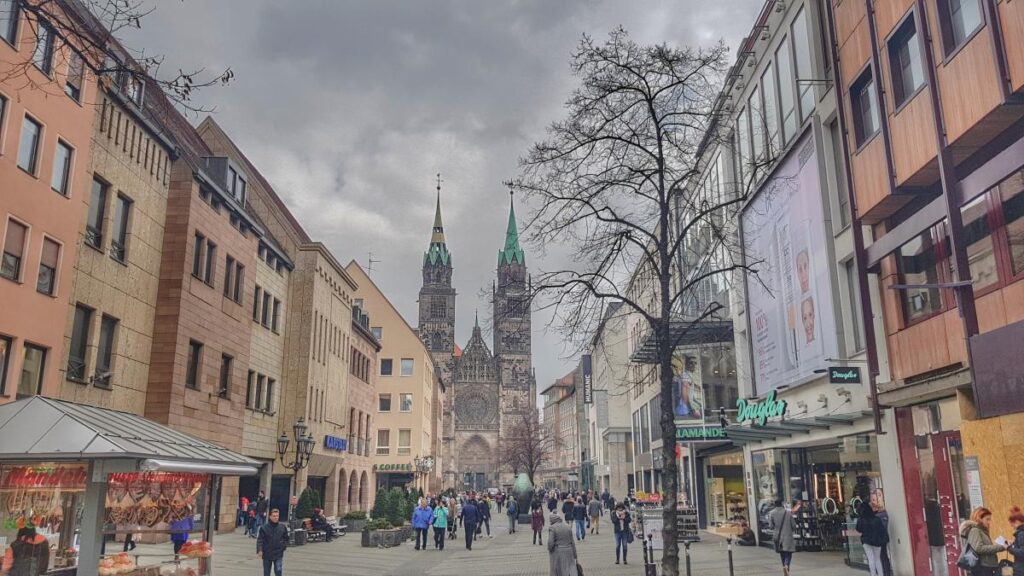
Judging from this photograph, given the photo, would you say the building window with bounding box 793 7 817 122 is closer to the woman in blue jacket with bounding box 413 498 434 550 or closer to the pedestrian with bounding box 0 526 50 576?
the woman in blue jacket with bounding box 413 498 434 550

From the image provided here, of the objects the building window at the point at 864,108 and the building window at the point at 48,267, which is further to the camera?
the building window at the point at 48,267

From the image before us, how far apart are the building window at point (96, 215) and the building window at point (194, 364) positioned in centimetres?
600

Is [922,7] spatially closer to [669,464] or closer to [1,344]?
[669,464]

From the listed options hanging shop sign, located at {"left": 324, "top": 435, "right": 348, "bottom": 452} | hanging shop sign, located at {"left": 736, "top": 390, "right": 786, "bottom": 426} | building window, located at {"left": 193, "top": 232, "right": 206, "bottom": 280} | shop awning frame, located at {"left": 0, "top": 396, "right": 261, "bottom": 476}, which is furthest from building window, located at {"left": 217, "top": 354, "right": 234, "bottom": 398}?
hanging shop sign, located at {"left": 736, "top": 390, "right": 786, "bottom": 426}

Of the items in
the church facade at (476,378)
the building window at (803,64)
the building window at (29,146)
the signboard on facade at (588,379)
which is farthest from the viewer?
the church facade at (476,378)

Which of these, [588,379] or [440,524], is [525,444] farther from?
[440,524]

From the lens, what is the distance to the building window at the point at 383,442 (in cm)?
6594

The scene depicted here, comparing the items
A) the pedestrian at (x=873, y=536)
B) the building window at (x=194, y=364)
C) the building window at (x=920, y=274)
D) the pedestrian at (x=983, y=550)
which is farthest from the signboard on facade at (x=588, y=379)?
the pedestrian at (x=983, y=550)

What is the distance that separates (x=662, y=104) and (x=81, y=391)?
51.9 feet

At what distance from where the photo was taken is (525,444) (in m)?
99.6

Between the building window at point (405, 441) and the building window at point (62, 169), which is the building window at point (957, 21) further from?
the building window at point (405, 441)

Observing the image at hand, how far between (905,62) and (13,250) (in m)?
19.1

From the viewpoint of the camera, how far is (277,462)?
36469 mm

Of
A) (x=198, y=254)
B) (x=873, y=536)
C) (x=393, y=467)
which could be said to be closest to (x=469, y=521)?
(x=198, y=254)
